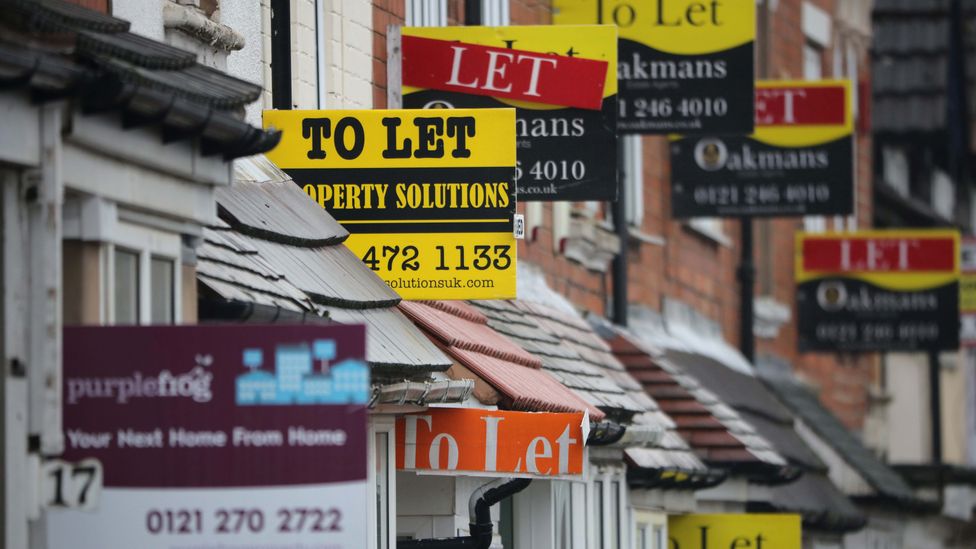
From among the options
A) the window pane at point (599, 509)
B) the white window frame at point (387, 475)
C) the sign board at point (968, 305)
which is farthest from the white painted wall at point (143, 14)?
the sign board at point (968, 305)

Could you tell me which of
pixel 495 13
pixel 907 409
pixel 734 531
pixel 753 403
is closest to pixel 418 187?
pixel 495 13

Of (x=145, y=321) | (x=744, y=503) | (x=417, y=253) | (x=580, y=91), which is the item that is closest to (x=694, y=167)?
(x=744, y=503)

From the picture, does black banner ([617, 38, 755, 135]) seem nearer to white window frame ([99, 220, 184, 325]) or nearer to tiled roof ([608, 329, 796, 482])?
tiled roof ([608, 329, 796, 482])

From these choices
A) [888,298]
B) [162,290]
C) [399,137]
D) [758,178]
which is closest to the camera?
[162,290]

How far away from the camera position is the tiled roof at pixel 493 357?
1156cm

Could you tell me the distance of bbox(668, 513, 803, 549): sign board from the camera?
16.4m

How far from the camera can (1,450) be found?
6.72 metres

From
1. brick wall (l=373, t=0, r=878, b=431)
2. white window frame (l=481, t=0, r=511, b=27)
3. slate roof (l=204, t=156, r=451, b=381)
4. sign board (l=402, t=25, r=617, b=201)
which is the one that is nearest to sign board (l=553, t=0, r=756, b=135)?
white window frame (l=481, t=0, r=511, b=27)

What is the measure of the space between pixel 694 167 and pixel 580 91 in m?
8.01

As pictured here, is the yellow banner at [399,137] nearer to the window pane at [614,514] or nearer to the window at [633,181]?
the window pane at [614,514]

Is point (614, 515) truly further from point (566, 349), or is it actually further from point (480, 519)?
point (480, 519)

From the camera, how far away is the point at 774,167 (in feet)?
69.2

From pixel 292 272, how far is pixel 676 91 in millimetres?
7679

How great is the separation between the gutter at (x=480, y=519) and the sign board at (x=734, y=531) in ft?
16.3
